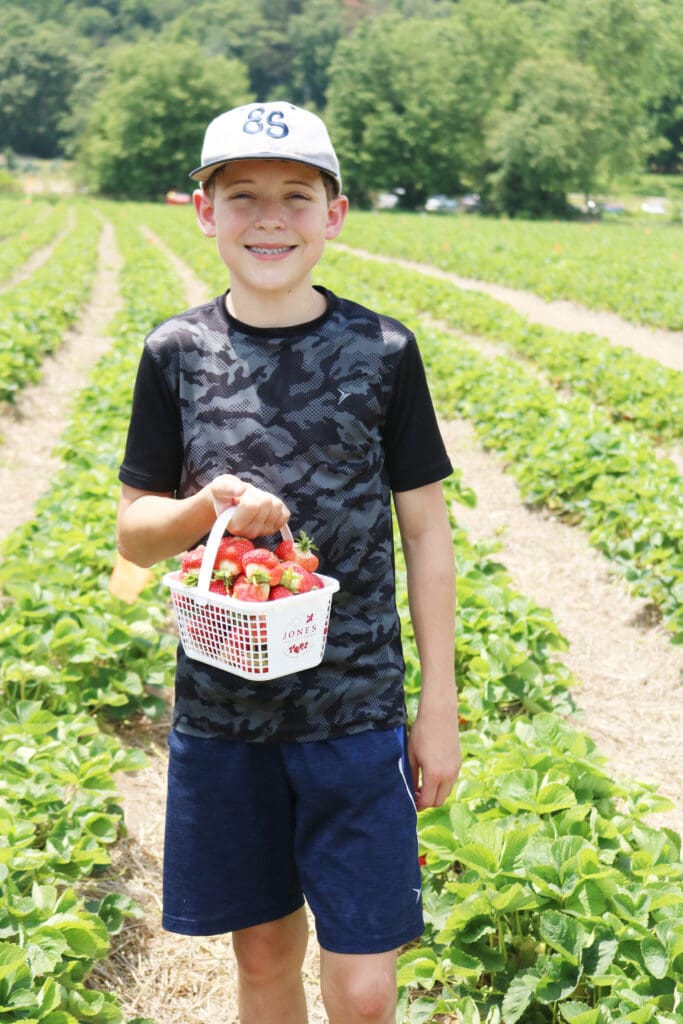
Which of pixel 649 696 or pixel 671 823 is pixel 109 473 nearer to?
pixel 649 696

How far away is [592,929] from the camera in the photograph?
2.62 meters

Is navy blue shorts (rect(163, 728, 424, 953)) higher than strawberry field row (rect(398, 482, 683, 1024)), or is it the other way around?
navy blue shorts (rect(163, 728, 424, 953))

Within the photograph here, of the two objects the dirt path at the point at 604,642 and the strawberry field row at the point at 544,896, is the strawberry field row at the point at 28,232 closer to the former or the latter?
the dirt path at the point at 604,642

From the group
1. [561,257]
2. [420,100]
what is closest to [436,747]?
[561,257]

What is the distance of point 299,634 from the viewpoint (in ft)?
6.06

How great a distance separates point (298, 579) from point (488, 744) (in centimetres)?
191

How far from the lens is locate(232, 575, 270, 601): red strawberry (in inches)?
70.9

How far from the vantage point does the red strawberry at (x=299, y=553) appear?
1.89m

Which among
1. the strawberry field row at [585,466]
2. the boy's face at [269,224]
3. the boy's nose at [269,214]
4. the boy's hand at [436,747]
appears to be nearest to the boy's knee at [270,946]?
the boy's hand at [436,747]

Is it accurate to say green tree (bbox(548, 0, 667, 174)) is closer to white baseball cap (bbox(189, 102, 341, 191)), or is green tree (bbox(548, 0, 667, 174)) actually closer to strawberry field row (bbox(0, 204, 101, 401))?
strawberry field row (bbox(0, 204, 101, 401))

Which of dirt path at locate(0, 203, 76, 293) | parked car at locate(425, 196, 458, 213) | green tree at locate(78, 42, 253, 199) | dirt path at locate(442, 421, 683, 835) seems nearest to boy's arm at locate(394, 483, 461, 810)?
dirt path at locate(442, 421, 683, 835)

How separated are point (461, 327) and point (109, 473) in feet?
32.1

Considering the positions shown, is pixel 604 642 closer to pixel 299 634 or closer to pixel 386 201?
pixel 299 634

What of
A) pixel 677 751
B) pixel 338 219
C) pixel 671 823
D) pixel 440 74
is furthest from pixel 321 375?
pixel 440 74
